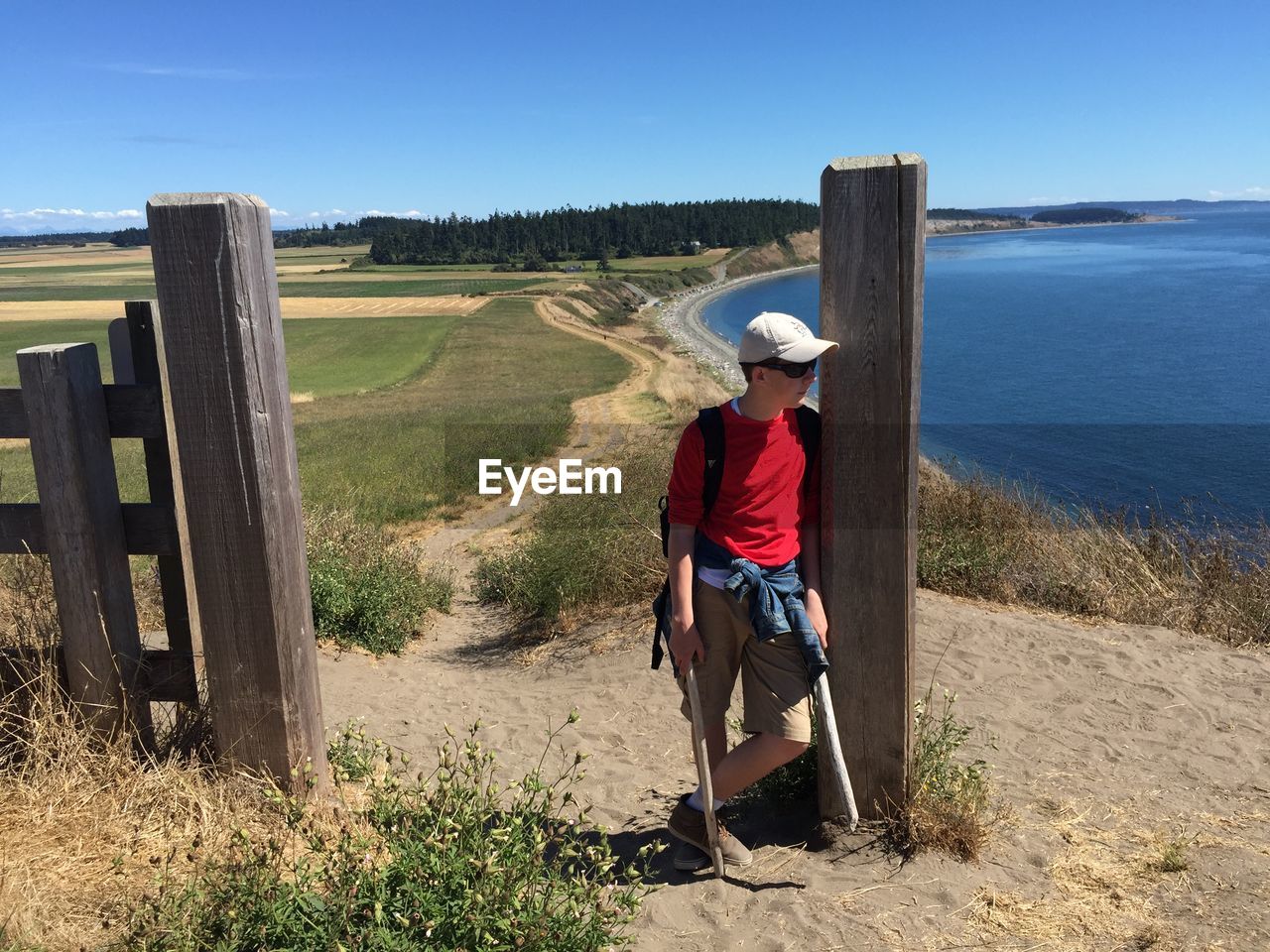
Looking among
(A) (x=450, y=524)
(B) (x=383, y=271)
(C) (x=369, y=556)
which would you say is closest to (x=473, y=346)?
(A) (x=450, y=524)

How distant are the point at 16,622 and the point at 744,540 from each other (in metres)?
2.71

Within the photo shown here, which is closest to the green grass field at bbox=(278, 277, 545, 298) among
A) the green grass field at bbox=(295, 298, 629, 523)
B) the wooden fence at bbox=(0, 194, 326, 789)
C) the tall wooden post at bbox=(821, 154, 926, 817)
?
the green grass field at bbox=(295, 298, 629, 523)

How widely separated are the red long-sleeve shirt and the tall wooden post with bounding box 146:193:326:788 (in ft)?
4.32

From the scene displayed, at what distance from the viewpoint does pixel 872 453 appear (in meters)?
3.26

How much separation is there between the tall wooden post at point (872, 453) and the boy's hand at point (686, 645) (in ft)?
1.78

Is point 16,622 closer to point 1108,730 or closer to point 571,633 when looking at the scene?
point 571,633

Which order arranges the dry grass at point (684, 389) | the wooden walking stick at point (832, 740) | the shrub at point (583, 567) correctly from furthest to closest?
the dry grass at point (684, 389), the shrub at point (583, 567), the wooden walking stick at point (832, 740)

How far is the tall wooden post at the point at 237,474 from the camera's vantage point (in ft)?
9.70

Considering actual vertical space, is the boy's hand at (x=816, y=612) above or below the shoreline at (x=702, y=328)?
above

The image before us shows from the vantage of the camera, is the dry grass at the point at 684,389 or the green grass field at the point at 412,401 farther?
the dry grass at the point at 684,389

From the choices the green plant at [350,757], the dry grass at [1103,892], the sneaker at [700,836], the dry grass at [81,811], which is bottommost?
the dry grass at [1103,892]

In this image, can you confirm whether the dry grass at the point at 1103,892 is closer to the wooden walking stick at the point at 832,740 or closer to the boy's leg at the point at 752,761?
the wooden walking stick at the point at 832,740

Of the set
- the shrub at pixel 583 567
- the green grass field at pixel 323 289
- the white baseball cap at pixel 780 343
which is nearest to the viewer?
the white baseball cap at pixel 780 343

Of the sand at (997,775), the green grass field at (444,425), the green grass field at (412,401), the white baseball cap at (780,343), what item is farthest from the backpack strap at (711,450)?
the green grass field at (444,425)
